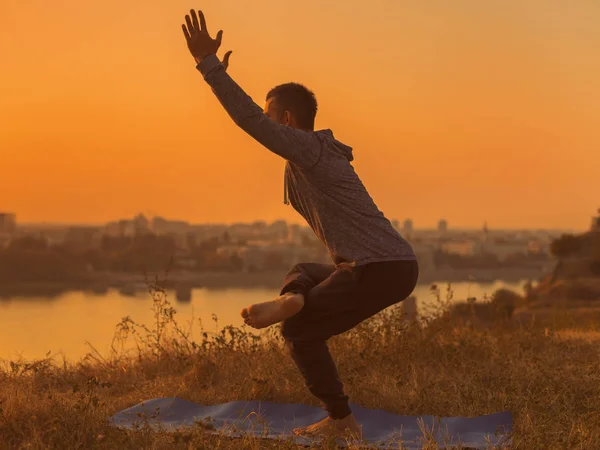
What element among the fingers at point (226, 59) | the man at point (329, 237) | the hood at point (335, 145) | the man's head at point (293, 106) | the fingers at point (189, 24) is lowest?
the man at point (329, 237)

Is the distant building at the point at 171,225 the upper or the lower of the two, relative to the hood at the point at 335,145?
upper

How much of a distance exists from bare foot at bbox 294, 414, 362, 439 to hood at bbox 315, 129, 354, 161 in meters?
1.46

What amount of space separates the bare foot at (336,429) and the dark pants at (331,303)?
0.04m

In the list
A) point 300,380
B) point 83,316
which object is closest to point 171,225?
point 83,316

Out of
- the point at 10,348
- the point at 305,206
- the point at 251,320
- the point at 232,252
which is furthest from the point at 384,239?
the point at 232,252

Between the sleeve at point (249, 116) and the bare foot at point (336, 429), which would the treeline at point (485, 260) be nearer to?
the bare foot at point (336, 429)

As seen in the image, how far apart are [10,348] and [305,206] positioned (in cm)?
460

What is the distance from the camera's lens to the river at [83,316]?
7211mm

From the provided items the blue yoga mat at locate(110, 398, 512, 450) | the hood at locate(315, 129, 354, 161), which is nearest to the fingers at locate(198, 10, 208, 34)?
the hood at locate(315, 129, 354, 161)

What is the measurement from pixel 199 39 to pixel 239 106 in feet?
1.29

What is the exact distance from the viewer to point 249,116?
138 inches

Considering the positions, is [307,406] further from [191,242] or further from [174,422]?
[191,242]

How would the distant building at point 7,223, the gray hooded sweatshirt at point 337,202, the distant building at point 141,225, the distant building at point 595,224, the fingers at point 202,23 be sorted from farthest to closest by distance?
the distant building at point 595,224 → the distant building at point 7,223 → the distant building at point 141,225 → the gray hooded sweatshirt at point 337,202 → the fingers at point 202,23

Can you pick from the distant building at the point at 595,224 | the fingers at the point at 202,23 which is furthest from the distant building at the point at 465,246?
the fingers at the point at 202,23
